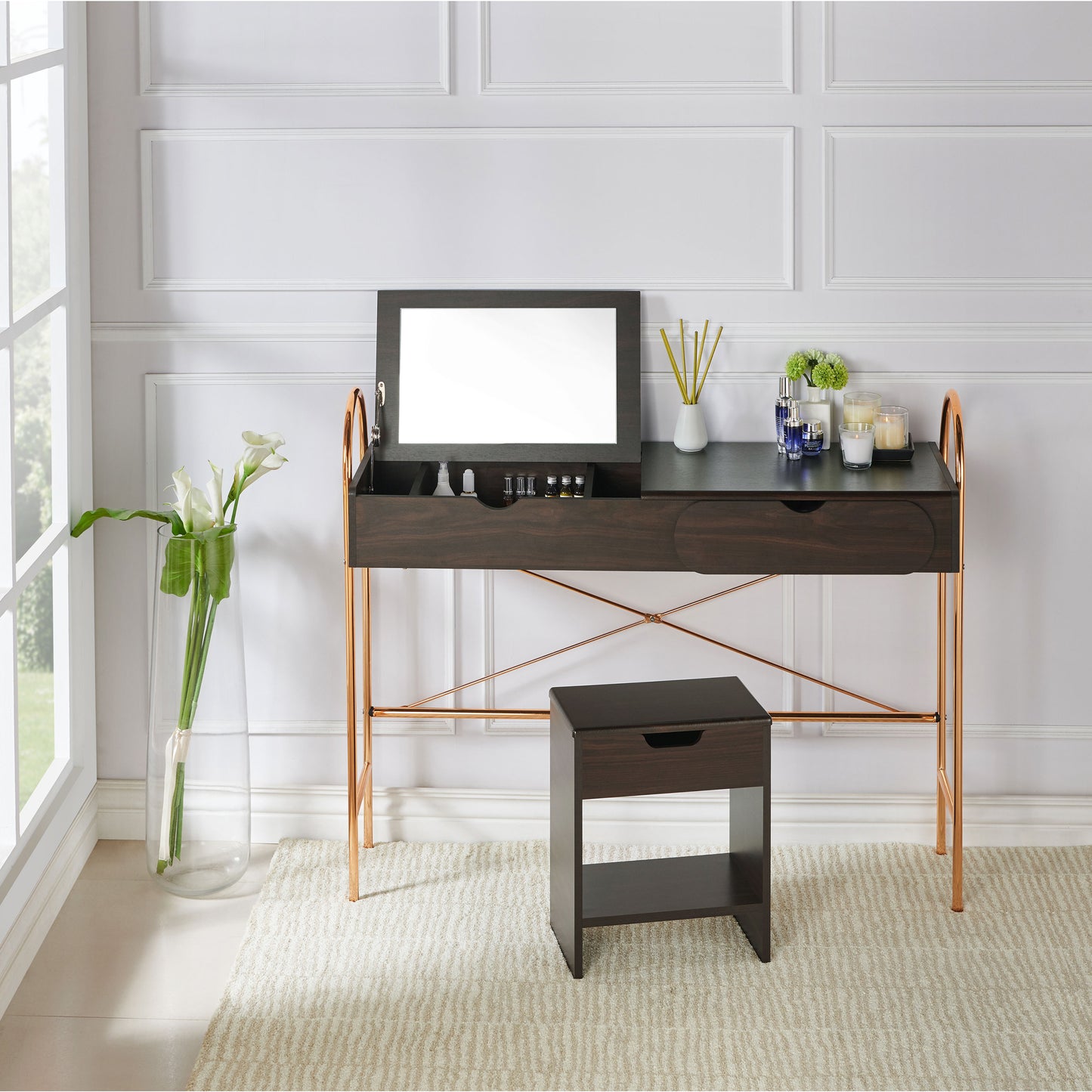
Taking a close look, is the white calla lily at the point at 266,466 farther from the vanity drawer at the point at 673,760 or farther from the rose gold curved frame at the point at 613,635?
the vanity drawer at the point at 673,760

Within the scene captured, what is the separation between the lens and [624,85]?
2740 mm

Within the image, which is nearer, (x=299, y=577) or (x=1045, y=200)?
(x=1045, y=200)

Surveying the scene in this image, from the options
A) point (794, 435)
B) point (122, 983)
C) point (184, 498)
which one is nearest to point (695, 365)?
point (794, 435)

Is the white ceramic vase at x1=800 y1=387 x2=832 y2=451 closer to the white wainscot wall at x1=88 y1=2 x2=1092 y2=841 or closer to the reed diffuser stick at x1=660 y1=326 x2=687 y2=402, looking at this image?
the white wainscot wall at x1=88 y1=2 x2=1092 y2=841

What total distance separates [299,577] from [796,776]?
1.28m

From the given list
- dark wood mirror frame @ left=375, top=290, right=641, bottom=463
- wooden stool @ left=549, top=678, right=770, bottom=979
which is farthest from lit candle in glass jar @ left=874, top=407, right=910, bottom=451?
wooden stool @ left=549, top=678, right=770, bottom=979

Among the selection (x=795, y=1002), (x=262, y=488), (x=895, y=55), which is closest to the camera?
(x=795, y=1002)

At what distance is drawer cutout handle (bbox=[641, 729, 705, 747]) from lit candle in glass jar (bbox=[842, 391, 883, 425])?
2.51ft

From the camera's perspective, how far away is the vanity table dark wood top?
95.7 inches

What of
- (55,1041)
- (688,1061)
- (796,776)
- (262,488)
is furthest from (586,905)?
(262,488)

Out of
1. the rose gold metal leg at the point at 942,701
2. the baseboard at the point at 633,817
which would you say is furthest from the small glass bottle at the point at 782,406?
the baseboard at the point at 633,817

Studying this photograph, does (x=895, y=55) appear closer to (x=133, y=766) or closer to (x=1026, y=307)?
(x=1026, y=307)

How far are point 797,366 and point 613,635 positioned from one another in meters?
0.75

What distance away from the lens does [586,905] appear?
97.5 inches
